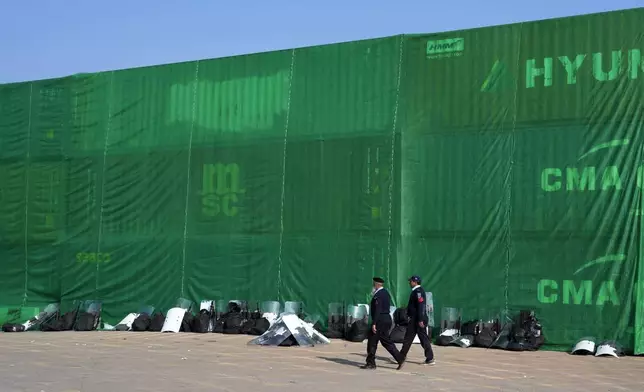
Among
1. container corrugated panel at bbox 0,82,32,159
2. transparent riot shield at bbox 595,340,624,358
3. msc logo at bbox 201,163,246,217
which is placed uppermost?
container corrugated panel at bbox 0,82,32,159

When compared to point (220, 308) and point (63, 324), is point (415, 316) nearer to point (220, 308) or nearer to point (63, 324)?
point (220, 308)

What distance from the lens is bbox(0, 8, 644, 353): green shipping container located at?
19906 mm

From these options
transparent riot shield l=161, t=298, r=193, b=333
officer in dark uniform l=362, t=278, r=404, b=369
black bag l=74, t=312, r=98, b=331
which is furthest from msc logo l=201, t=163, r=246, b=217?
officer in dark uniform l=362, t=278, r=404, b=369

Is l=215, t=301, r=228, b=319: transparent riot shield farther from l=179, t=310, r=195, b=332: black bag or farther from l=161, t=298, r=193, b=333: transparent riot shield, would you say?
l=161, t=298, r=193, b=333: transparent riot shield

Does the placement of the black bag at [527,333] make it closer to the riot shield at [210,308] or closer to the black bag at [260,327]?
the black bag at [260,327]

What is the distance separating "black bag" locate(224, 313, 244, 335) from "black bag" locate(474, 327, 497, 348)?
20.3 ft

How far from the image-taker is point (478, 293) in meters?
21.0

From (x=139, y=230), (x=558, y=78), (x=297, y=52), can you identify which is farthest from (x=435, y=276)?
(x=139, y=230)

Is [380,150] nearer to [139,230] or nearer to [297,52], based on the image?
[297,52]

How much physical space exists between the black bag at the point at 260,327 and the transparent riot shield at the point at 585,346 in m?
7.41

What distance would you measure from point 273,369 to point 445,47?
9630 millimetres

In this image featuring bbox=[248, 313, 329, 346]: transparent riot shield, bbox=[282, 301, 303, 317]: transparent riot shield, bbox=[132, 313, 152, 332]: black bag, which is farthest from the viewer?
bbox=[132, 313, 152, 332]: black bag

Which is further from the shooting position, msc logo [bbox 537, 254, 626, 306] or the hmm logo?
the hmm logo

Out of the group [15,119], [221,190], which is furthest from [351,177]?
[15,119]
